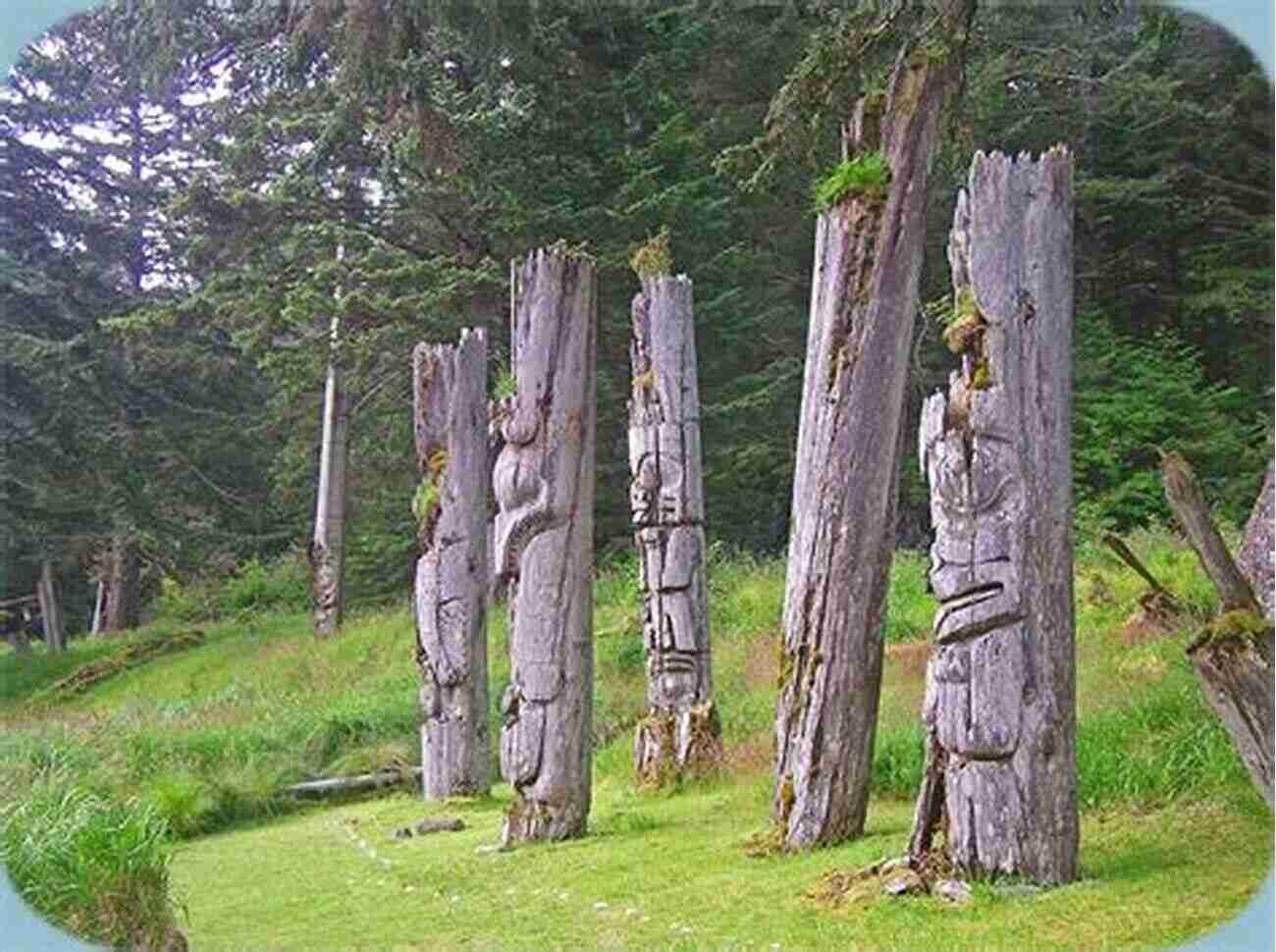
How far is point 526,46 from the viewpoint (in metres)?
11.7

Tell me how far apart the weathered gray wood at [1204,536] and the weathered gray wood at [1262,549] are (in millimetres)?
2512

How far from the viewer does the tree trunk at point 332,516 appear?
18016 millimetres

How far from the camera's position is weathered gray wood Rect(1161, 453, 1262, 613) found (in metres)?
3.16

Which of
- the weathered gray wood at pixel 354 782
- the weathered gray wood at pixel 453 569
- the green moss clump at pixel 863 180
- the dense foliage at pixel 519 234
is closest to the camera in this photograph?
the green moss clump at pixel 863 180

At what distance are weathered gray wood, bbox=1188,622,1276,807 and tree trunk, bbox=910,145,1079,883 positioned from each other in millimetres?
1681

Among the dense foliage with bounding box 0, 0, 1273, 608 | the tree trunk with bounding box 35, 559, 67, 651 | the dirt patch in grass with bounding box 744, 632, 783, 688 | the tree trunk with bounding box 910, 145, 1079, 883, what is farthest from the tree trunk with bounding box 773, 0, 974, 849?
the tree trunk with bounding box 35, 559, 67, 651

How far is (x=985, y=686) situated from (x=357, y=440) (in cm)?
1727

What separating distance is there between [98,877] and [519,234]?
41.8 feet

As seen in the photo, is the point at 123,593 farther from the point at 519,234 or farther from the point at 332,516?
the point at 519,234

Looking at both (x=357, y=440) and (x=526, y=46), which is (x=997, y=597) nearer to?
(x=526, y=46)

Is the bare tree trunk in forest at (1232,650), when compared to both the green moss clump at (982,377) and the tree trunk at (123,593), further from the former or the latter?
the tree trunk at (123,593)

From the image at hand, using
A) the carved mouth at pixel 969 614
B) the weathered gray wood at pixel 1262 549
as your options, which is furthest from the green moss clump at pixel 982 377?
the weathered gray wood at pixel 1262 549

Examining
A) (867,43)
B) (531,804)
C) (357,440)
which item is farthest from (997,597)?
(357,440)

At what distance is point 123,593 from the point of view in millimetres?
25344
